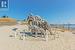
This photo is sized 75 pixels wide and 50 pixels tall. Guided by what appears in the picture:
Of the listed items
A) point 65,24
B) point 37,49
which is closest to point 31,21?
point 37,49

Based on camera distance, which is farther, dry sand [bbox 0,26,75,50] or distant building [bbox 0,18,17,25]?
distant building [bbox 0,18,17,25]

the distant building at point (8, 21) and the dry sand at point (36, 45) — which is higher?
the distant building at point (8, 21)

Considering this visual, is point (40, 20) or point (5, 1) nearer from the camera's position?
point (40, 20)

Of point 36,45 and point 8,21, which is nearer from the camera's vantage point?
point 36,45

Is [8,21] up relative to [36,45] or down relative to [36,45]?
up

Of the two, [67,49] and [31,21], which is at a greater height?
[31,21]

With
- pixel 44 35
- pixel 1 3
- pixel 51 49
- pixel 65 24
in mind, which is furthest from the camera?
pixel 65 24

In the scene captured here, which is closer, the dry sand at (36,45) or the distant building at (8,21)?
the dry sand at (36,45)

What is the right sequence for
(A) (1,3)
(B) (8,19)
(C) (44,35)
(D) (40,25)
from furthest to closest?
1. (B) (8,19)
2. (A) (1,3)
3. (D) (40,25)
4. (C) (44,35)

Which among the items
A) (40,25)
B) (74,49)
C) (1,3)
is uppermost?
(1,3)

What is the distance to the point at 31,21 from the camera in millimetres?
11602

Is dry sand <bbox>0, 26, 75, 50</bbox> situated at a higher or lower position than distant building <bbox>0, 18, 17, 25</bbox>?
lower

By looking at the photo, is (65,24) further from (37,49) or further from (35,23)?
(37,49)

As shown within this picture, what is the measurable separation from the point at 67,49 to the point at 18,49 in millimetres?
2010
